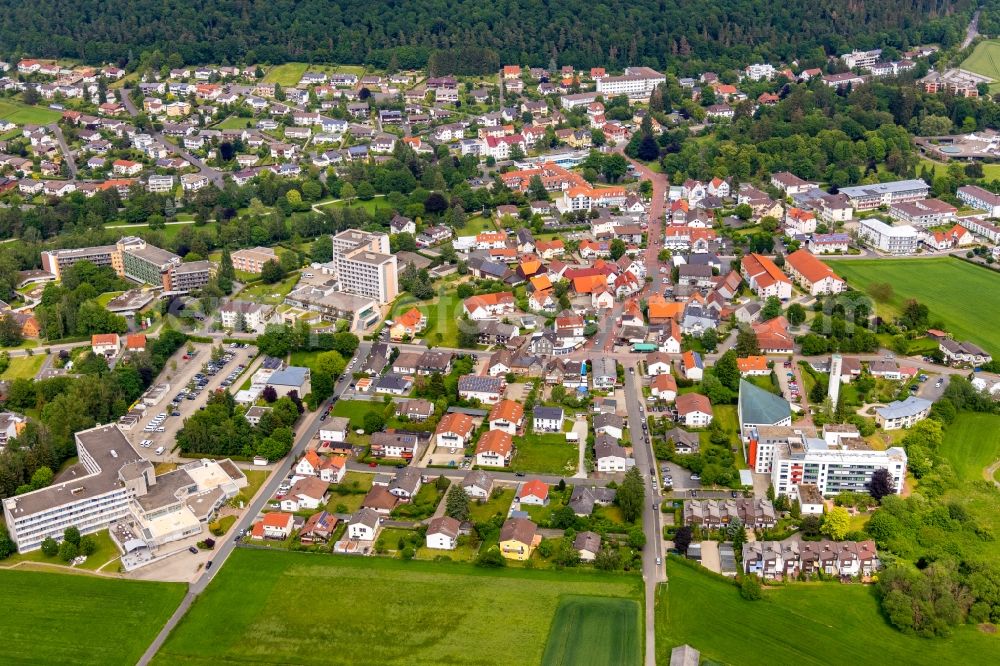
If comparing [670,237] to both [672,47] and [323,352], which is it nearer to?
[323,352]

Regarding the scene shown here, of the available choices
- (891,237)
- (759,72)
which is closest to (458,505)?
(891,237)

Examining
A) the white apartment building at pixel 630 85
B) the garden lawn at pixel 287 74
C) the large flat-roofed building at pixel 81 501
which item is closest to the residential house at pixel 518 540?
the large flat-roofed building at pixel 81 501

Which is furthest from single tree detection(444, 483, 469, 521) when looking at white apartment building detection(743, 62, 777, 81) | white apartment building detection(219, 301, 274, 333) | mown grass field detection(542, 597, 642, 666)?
white apartment building detection(743, 62, 777, 81)

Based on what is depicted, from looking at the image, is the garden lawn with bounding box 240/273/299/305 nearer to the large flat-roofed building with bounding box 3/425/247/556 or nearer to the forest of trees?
the large flat-roofed building with bounding box 3/425/247/556

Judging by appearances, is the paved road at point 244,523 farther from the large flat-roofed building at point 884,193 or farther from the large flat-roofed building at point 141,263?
the large flat-roofed building at point 884,193

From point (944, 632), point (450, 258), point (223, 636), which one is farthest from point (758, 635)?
point (450, 258)
